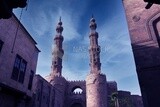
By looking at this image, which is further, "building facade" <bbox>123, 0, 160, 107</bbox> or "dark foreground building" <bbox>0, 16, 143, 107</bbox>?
"dark foreground building" <bbox>0, 16, 143, 107</bbox>

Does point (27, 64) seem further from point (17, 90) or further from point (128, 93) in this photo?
point (128, 93)

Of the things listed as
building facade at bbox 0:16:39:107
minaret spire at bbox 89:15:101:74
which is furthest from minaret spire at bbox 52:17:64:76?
building facade at bbox 0:16:39:107

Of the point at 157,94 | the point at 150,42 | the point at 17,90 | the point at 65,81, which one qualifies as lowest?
the point at 157,94

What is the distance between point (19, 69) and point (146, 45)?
848 cm

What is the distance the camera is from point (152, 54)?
8.58 metres

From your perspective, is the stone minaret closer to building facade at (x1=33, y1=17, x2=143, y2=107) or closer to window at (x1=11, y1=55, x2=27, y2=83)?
building facade at (x1=33, y1=17, x2=143, y2=107)

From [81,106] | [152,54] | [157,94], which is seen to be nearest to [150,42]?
[152,54]

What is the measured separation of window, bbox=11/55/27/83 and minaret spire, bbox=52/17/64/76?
2357 centimetres

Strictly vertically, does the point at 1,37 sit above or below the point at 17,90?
above

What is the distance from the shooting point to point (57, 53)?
38.6 m

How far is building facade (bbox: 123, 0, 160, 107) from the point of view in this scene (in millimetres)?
7736

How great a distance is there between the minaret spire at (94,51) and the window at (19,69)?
79.1 ft

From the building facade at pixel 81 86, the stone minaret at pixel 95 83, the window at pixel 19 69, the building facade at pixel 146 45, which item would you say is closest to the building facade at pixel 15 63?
the window at pixel 19 69

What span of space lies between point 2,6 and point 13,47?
8.14 metres
